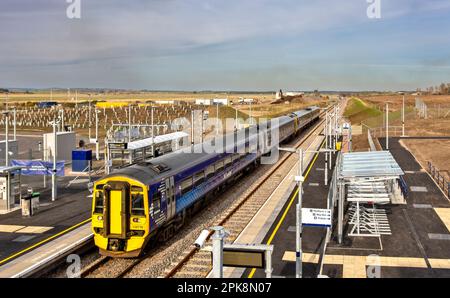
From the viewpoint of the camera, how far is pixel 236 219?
25000mm

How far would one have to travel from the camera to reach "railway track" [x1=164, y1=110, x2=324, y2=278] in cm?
1772

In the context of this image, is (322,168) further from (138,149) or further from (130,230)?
(130,230)

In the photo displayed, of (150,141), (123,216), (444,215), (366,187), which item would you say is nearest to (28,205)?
(123,216)

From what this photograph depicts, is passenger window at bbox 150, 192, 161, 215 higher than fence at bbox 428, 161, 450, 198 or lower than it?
higher

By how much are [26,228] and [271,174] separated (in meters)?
20.2

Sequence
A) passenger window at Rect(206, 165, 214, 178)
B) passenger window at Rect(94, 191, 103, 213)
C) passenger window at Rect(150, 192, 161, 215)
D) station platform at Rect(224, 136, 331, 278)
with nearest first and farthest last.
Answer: passenger window at Rect(94, 191, 103, 213)
passenger window at Rect(150, 192, 161, 215)
station platform at Rect(224, 136, 331, 278)
passenger window at Rect(206, 165, 214, 178)

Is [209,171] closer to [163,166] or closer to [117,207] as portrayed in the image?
[163,166]

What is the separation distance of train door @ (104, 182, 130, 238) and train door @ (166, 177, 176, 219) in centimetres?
249

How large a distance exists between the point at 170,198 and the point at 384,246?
9147mm

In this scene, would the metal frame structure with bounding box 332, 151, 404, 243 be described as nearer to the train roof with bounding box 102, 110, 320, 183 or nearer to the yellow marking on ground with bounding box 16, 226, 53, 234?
the train roof with bounding box 102, 110, 320, 183


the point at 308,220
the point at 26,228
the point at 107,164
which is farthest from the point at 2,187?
the point at 308,220

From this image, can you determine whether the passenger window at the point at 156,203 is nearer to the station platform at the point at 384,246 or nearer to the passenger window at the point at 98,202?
the passenger window at the point at 98,202

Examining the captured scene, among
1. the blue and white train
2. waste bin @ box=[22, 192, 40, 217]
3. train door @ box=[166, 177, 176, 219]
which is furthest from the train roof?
waste bin @ box=[22, 192, 40, 217]
